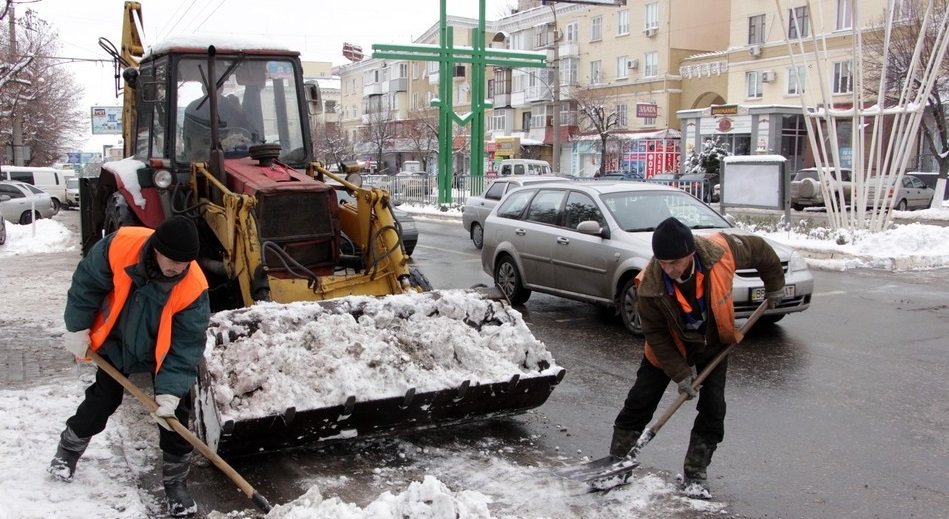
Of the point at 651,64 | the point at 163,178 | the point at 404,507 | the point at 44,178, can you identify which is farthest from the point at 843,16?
the point at 404,507

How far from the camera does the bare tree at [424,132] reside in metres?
62.5

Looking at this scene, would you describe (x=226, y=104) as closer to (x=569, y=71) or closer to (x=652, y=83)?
(x=652, y=83)

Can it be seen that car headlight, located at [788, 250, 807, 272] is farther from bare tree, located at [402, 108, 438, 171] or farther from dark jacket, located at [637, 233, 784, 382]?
bare tree, located at [402, 108, 438, 171]

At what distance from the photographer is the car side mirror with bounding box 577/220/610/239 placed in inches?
368

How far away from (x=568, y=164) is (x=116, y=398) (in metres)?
53.0

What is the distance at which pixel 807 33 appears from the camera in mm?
42875

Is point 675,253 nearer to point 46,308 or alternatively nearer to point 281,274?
point 281,274

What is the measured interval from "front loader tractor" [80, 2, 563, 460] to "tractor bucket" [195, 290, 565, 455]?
2 cm

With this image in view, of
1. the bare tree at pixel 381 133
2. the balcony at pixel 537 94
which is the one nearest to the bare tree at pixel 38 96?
the bare tree at pixel 381 133

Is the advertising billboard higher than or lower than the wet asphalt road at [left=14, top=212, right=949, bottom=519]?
higher

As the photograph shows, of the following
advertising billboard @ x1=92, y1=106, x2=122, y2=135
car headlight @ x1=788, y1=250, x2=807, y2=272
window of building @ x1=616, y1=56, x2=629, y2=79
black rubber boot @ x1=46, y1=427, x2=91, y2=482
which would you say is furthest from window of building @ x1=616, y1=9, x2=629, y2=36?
black rubber boot @ x1=46, y1=427, x2=91, y2=482

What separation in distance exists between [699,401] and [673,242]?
40.9 inches

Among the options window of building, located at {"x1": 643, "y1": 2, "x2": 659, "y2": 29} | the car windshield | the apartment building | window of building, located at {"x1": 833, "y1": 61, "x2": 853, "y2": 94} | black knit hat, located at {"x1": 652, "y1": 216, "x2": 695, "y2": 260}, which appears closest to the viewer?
black knit hat, located at {"x1": 652, "y1": 216, "x2": 695, "y2": 260}

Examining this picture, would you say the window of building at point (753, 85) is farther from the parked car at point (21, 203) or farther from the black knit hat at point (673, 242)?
the black knit hat at point (673, 242)
